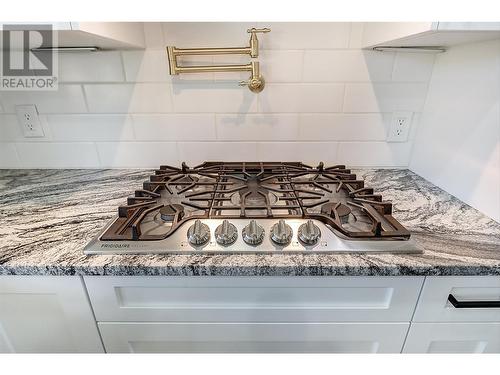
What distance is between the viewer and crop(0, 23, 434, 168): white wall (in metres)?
0.90

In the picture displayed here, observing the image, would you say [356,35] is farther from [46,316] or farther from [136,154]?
[46,316]

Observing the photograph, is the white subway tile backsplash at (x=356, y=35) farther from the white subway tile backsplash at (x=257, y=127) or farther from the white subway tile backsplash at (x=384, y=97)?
the white subway tile backsplash at (x=257, y=127)

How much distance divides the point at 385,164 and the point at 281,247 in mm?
740

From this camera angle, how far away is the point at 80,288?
0.58 m

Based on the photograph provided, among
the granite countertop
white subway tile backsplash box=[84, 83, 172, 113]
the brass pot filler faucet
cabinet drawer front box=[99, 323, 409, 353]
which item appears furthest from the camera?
white subway tile backsplash box=[84, 83, 172, 113]

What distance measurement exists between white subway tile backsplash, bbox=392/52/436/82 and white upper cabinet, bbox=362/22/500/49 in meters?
0.09

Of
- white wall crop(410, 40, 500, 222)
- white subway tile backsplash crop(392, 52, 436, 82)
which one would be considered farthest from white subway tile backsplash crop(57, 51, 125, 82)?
white wall crop(410, 40, 500, 222)

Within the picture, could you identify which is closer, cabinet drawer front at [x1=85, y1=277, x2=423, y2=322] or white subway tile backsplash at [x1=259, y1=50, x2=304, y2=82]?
cabinet drawer front at [x1=85, y1=277, x2=423, y2=322]

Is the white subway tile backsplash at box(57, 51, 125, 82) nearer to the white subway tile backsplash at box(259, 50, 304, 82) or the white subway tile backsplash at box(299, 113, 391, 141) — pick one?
the white subway tile backsplash at box(259, 50, 304, 82)

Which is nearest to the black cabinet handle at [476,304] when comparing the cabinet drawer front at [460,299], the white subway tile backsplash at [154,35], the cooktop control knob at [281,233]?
the cabinet drawer front at [460,299]

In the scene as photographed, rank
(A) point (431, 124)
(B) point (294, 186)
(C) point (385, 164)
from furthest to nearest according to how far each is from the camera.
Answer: (C) point (385, 164), (A) point (431, 124), (B) point (294, 186)
